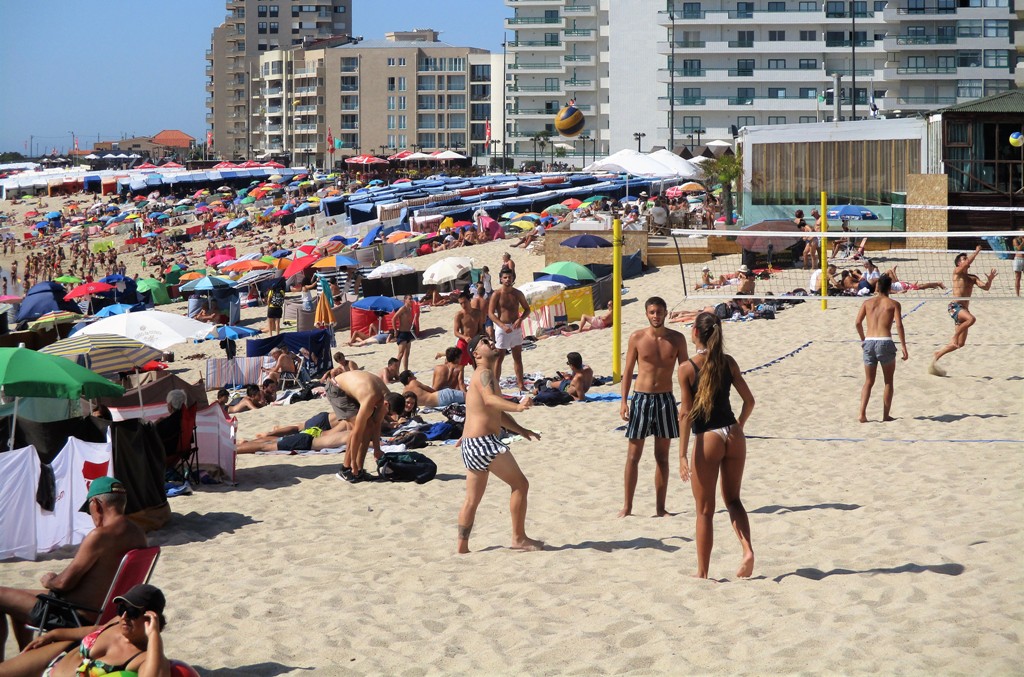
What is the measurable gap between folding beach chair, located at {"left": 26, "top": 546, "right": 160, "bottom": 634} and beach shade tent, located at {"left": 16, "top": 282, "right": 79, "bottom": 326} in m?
21.2

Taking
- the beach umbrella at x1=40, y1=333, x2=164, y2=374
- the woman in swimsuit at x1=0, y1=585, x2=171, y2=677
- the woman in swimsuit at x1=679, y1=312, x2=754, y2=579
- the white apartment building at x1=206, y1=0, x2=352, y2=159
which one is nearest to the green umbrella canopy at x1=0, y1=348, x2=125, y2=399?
the woman in swimsuit at x1=0, y1=585, x2=171, y2=677

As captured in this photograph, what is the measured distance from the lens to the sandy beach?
511 cm

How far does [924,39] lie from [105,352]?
174 feet

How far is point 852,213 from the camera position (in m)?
23.0

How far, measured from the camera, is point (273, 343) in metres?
16.2

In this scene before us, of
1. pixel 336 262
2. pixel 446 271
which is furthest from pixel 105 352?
pixel 336 262

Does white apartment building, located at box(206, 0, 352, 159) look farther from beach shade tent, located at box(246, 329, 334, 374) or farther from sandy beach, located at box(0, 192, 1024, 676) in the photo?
sandy beach, located at box(0, 192, 1024, 676)

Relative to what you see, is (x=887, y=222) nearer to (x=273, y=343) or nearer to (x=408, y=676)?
(x=273, y=343)

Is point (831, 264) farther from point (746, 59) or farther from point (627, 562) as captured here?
point (746, 59)

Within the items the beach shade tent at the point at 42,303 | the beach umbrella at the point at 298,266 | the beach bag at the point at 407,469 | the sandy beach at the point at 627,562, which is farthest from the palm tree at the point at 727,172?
the beach bag at the point at 407,469

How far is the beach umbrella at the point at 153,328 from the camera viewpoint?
14219mm

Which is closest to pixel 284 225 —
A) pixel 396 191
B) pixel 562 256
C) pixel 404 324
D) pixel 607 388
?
pixel 396 191

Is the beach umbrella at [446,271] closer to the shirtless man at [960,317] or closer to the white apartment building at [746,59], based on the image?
the shirtless man at [960,317]

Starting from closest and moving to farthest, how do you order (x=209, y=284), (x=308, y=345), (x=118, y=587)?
1. (x=118, y=587)
2. (x=308, y=345)
3. (x=209, y=284)
